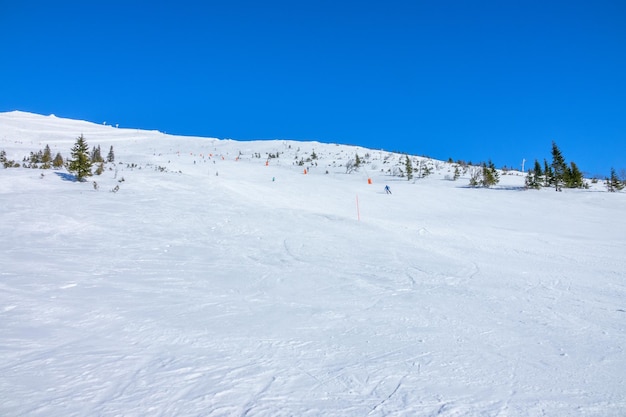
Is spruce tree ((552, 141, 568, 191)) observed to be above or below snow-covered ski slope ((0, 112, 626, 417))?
above

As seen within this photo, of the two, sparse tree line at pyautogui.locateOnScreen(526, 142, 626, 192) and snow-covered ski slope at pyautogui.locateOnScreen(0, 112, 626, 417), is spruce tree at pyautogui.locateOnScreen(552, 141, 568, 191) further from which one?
snow-covered ski slope at pyautogui.locateOnScreen(0, 112, 626, 417)

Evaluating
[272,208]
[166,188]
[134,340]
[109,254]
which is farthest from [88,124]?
[134,340]

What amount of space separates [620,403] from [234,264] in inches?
245

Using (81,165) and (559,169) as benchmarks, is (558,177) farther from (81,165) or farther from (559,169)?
(81,165)

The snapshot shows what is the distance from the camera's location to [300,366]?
12.2 ft

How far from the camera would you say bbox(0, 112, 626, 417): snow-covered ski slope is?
322 centimetres

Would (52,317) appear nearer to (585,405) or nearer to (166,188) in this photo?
(585,405)

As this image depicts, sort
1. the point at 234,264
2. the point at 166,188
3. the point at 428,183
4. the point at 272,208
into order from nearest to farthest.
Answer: the point at 234,264, the point at 272,208, the point at 166,188, the point at 428,183

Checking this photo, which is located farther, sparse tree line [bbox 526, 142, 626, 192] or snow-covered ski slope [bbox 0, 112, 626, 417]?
sparse tree line [bbox 526, 142, 626, 192]

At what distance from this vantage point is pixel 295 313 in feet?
17.3

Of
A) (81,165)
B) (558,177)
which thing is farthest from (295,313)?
(558,177)

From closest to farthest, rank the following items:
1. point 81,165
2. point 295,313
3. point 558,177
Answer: point 295,313 < point 81,165 < point 558,177

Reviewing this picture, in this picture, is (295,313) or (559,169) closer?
(295,313)

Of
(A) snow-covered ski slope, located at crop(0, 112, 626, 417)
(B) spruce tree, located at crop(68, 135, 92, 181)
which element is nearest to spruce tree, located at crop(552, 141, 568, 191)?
(A) snow-covered ski slope, located at crop(0, 112, 626, 417)
